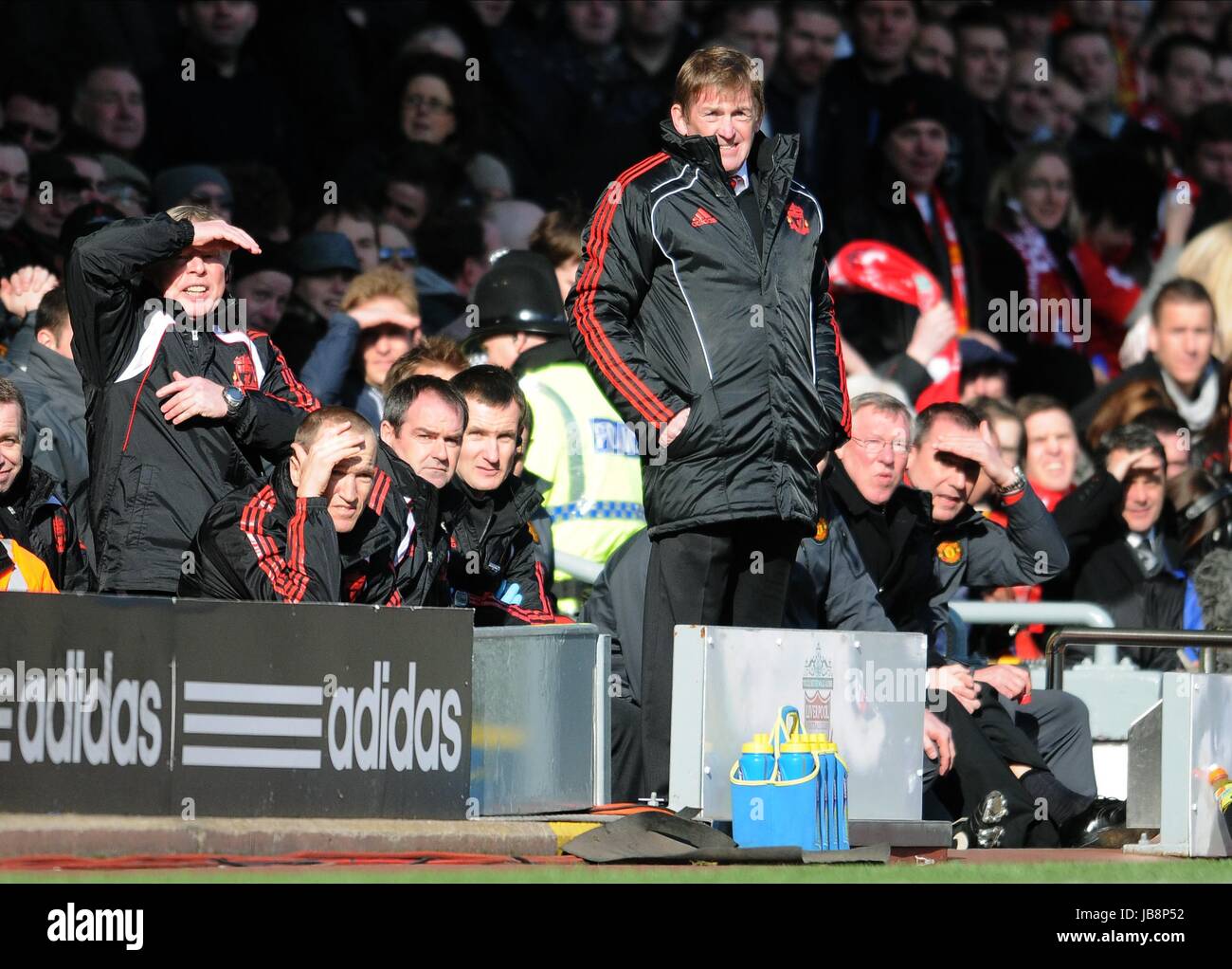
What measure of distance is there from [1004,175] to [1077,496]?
3208mm

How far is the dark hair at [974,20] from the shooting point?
1221 cm

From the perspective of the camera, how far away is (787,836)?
5.71m

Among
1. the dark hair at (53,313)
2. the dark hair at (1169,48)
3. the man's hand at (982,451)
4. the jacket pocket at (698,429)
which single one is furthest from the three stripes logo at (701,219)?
the dark hair at (1169,48)

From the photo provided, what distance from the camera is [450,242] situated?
1036 cm

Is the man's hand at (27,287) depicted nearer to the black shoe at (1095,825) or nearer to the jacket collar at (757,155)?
the jacket collar at (757,155)

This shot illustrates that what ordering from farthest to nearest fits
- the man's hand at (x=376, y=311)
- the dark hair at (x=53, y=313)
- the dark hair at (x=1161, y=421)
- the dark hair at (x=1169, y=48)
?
1. the dark hair at (x=1169, y=48)
2. the dark hair at (x=1161, y=421)
3. the man's hand at (x=376, y=311)
4. the dark hair at (x=53, y=313)

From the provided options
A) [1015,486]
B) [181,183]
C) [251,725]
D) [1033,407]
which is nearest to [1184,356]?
[1033,407]

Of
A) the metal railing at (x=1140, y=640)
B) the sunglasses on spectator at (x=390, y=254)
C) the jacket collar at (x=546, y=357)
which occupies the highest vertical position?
the sunglasses on spectator at (x=390, y=254)

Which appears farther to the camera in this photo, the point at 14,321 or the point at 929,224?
the point at 929,224

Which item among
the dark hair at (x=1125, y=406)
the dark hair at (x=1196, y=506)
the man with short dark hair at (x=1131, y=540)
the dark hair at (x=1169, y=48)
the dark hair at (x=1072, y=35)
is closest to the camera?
the man with short dark hair at (x=1131, y=540)

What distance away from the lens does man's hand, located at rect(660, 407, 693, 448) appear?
6.23 m
